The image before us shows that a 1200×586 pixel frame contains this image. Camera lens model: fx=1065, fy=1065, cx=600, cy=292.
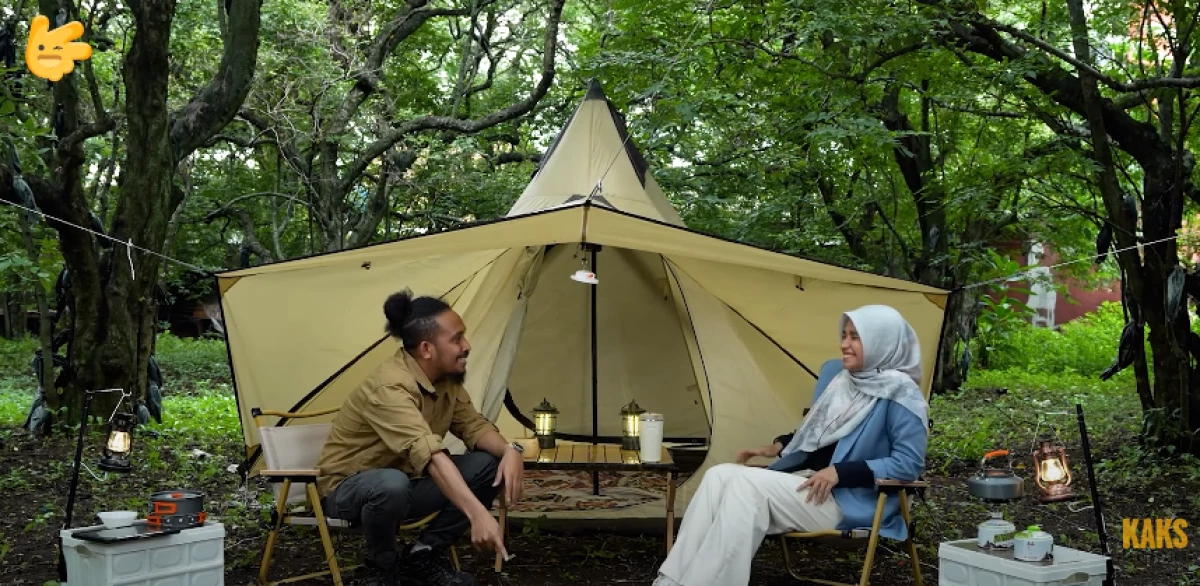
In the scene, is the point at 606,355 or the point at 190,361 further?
the point at 190,361

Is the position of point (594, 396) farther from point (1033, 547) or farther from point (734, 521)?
point (1033, 547)

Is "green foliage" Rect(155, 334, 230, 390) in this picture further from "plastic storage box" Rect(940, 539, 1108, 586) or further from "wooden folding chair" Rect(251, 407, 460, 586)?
"plastic storage box" Rect(940, 539, 1108, 586)

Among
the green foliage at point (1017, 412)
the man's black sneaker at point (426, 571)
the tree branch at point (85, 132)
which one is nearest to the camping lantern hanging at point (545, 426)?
the man's black sneaker at point (426, 571)

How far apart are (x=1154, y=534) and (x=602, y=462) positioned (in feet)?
7.61

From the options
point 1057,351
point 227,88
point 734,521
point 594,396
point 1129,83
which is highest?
point 227,88

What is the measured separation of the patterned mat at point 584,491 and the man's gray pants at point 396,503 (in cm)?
136

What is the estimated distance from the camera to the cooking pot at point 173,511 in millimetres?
2834

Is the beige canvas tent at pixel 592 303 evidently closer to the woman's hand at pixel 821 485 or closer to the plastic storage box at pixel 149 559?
the woman's hand at pixel 821 485

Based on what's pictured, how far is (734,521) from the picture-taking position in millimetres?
2924

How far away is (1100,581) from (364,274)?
2656 millimetres

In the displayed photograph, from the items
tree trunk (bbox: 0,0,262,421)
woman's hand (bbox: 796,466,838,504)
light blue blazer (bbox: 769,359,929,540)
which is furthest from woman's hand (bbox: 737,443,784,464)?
tree trunk (bbox: 0,0,262,421)

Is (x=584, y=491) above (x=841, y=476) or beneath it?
beneath

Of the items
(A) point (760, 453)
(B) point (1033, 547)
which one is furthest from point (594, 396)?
(B) point (1033, 547)

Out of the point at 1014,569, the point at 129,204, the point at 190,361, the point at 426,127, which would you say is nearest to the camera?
the point at 1014,569
